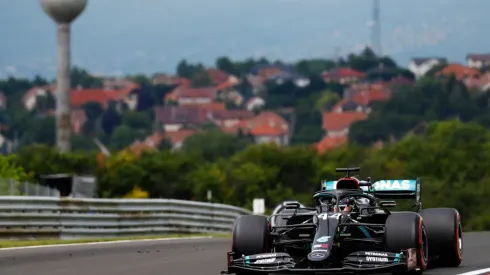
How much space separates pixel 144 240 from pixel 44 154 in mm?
53515

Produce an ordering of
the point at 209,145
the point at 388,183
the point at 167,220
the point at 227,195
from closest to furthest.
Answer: the point at 388,183, the point at 167,220, the point at 227,195, the point at 209,145

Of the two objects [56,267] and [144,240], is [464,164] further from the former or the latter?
[56,267]

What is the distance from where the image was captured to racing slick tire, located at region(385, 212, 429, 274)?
15.4m

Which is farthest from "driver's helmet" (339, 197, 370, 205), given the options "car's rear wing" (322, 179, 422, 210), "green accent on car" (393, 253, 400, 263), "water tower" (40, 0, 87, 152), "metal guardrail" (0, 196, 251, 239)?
"water tower" (40, 0, 87, 152)

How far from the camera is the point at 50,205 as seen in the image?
26.3 m

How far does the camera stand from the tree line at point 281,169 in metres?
78.9

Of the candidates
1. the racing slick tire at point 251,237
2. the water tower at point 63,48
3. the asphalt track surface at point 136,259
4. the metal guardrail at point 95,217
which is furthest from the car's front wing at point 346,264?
the water tower at point 63,48

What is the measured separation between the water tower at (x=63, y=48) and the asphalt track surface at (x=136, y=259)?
4962cm

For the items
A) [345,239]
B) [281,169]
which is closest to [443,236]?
[345,239]

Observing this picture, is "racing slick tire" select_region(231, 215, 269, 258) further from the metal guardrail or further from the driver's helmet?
the metal guardrail

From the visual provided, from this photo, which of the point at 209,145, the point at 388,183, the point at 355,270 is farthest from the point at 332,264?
the point at 209,145

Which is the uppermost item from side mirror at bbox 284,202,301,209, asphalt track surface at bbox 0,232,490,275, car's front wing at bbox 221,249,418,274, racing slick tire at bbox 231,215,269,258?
side mirror at bbox 284,202,301,209

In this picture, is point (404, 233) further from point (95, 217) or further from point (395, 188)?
point (95, 217)

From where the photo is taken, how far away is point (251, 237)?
16.1 metres
